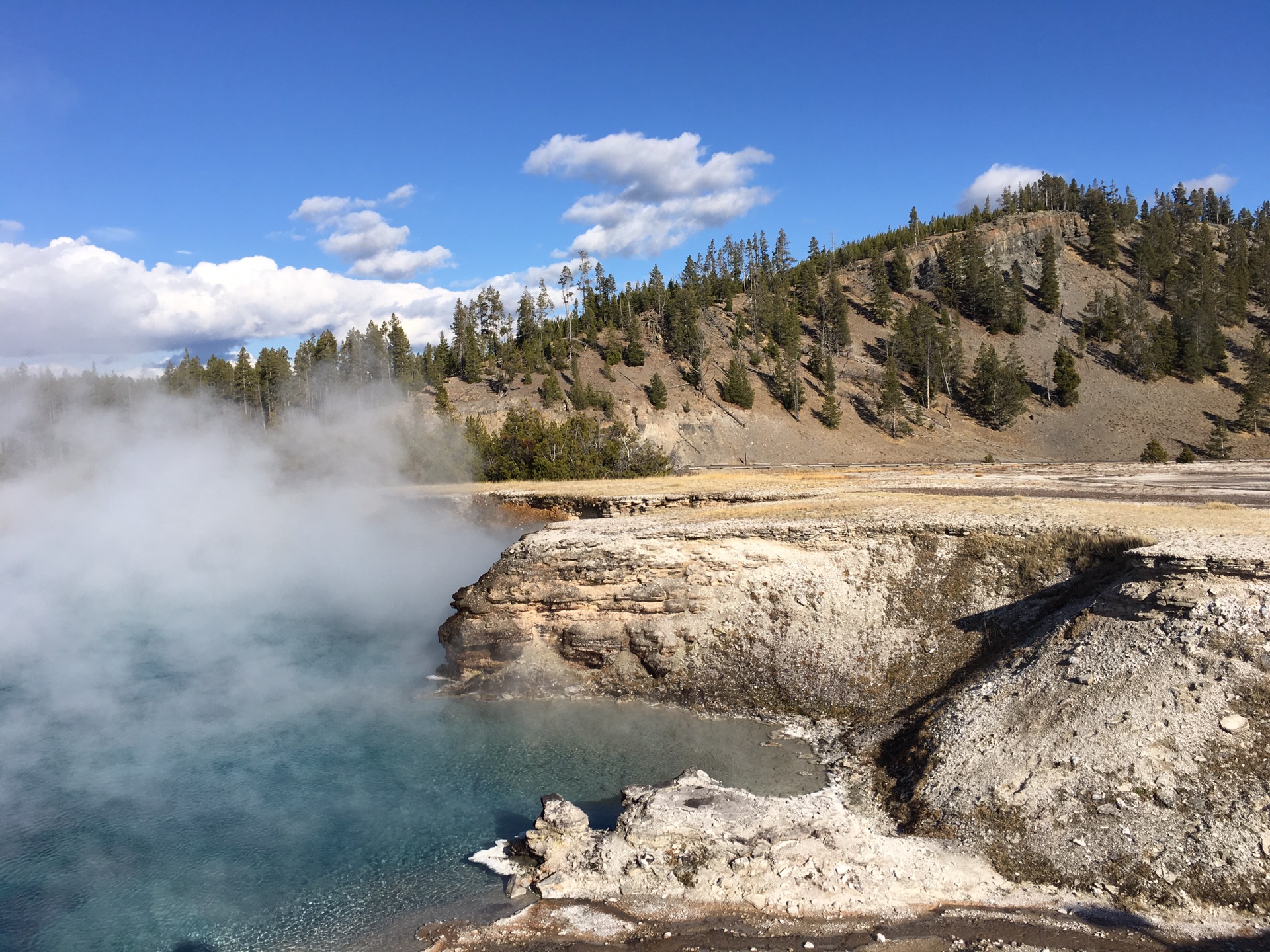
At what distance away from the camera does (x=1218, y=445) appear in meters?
61.8

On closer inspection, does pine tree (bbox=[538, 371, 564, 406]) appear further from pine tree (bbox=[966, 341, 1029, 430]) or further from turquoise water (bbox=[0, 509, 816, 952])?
turquoise water (bbox=[0, 509, 816, 952])

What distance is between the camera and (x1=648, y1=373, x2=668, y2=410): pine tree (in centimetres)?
7019

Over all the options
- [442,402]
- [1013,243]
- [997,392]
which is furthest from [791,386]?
[1013,243]

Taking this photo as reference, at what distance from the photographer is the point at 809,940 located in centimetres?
846

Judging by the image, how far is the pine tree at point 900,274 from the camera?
9762cm

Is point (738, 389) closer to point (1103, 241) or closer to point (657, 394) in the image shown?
point (657, 394)

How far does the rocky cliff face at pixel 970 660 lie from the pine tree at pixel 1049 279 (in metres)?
87.6

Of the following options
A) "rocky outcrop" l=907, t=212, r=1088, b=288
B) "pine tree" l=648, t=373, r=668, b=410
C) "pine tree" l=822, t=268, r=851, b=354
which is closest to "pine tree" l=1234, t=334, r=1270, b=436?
"rocky outcrop" l=907, t=212, r=1088, b=288

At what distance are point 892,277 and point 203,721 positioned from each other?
327ft

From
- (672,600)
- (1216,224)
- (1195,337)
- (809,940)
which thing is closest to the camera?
(809,940)

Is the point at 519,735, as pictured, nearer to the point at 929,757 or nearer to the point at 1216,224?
the point at 929,757

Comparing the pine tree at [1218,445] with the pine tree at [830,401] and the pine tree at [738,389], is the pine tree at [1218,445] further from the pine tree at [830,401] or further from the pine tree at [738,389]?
the pine tree at [738,389]

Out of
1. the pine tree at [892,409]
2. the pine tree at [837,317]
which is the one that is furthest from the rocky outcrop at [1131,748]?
the pine tree at [837,317]

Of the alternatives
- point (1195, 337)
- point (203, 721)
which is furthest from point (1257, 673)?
point (1195, 337)
